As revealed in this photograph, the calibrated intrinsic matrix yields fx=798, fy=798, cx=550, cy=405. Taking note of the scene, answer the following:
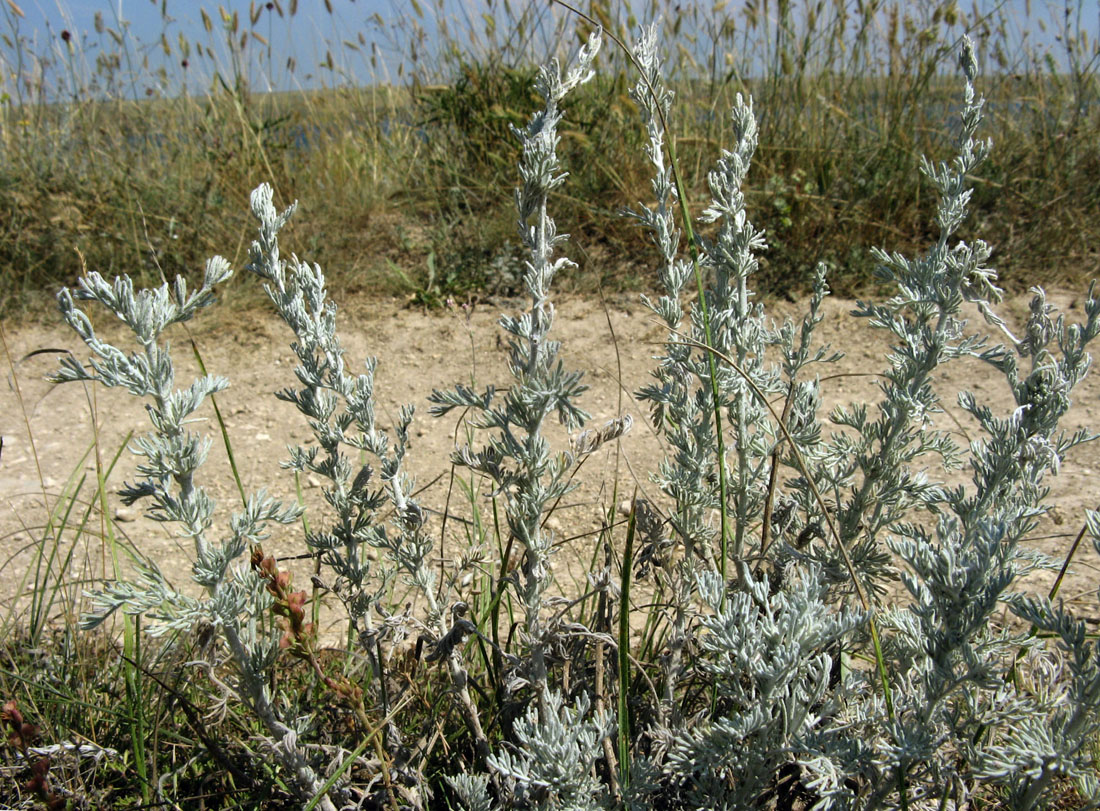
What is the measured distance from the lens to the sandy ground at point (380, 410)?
2.87m

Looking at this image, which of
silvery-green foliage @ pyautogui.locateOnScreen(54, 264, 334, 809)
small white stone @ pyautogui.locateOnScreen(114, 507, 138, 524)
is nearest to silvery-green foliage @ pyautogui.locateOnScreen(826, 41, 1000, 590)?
silvery-green foliage @ pyautogui.locateOnScreen(54, 264, 334, 809)

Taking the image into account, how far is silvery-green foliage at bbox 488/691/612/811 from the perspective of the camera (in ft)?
3.86

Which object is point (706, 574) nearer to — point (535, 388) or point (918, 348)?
point (535, 388)

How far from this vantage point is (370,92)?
22.0 feet

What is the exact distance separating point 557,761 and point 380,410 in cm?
284

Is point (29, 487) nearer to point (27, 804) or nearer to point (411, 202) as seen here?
point (27, 804)

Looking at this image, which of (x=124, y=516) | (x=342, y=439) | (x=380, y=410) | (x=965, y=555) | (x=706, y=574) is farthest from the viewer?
(x=380, y=410)

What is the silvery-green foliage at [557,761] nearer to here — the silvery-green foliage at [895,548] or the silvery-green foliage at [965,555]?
the silvery-green foliage at [895,548]

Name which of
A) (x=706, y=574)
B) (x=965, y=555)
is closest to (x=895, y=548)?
(x=965, y=555)

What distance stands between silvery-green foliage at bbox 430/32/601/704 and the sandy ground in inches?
47.5

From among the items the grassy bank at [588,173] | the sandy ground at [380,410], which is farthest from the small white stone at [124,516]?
the grassy bank at [588,173]

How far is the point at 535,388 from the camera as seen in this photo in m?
1.19

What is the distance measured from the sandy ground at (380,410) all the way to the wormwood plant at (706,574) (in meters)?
0.90

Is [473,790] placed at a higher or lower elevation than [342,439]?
lower
